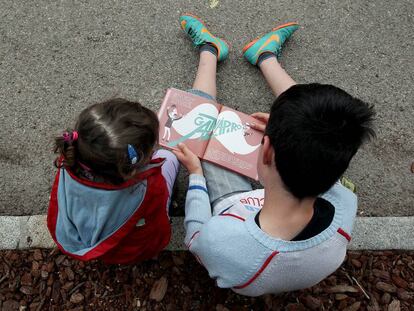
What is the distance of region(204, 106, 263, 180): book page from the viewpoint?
6.80ft

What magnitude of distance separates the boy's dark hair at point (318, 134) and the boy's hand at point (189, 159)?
85 centimetres

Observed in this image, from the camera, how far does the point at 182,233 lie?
2059 millimetres

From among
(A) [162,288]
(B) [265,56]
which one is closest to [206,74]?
(B) [265,56]

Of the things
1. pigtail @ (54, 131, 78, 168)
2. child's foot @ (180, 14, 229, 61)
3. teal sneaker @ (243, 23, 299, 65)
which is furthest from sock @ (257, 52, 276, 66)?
pigtail @ (54, 131, 78, 168)

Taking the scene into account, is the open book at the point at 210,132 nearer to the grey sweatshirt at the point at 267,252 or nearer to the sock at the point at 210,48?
the sock at the point at 210,48

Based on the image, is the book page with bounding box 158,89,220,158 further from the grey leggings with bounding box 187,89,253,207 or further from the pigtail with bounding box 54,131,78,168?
the pigtail with bounding box 54,131,78,168

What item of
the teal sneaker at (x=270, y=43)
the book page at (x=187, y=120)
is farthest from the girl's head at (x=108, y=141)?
the teal sneaker at (x=270, y=43)

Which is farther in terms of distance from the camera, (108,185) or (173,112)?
(173,112)

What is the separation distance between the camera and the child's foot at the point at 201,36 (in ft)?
8.34

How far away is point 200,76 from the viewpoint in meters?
2.46

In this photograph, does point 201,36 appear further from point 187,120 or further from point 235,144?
point 235,144

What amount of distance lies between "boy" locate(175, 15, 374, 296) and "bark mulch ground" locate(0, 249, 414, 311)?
0.39m

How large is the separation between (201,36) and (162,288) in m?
1.60

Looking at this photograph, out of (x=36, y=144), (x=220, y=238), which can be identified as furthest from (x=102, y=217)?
(x=36, y=144)
